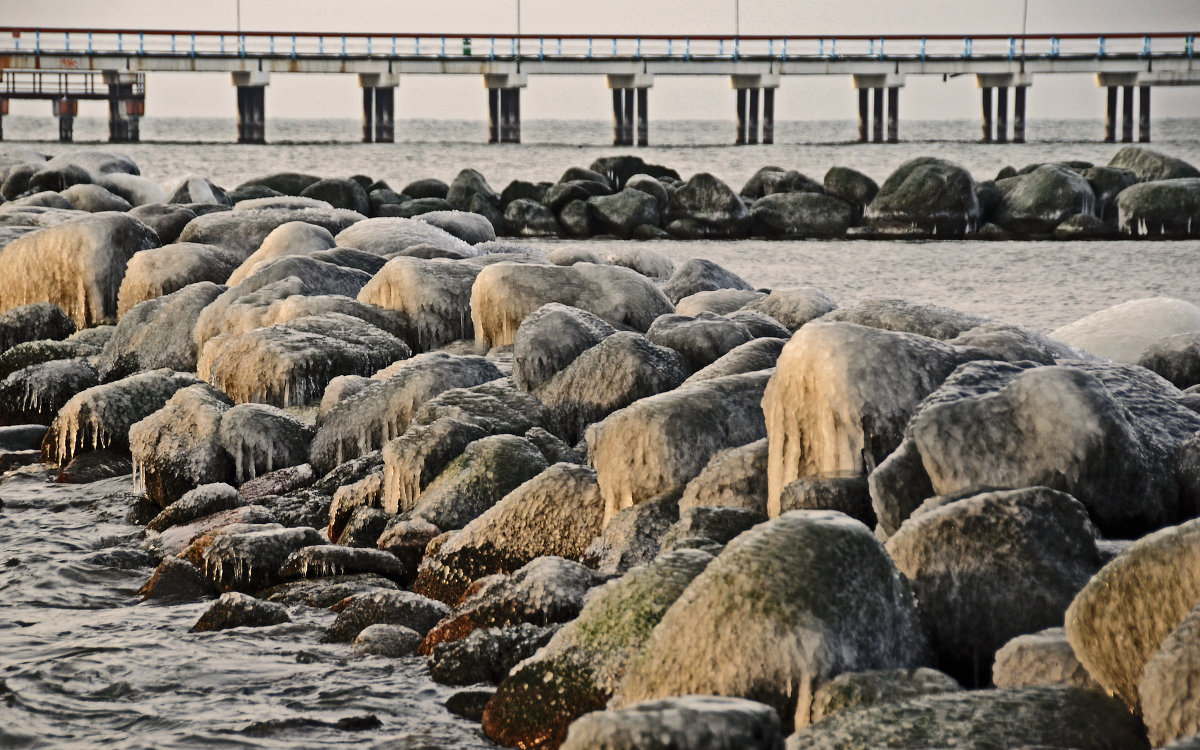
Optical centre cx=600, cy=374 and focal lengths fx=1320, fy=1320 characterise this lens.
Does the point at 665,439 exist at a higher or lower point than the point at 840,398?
lower

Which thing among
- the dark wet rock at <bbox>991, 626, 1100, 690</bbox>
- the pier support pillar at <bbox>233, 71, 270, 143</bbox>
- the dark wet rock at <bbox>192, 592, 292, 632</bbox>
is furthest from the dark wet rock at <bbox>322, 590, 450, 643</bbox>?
the pier support pillar at <bbox>233, 71, 270, 143</bbox>

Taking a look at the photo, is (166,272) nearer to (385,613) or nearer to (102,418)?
(102,418)

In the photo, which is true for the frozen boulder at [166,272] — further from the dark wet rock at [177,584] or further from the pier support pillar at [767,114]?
the pier support pillar at [767,114]

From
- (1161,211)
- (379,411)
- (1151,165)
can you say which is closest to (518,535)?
(379,411)

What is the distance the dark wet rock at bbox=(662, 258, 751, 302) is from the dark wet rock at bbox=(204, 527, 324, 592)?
18.2 ft

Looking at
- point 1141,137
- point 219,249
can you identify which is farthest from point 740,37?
point 219,249

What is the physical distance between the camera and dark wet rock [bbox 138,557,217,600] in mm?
→ 5871

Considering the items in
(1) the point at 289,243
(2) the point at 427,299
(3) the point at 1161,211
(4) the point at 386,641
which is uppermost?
(3) the point at 1161,211

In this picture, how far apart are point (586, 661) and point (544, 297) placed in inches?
182

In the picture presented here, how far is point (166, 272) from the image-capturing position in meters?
10.8

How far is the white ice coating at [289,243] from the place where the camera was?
10.7 metres

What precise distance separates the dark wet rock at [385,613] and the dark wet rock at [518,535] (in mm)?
320

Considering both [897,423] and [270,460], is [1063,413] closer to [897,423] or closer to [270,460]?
[897,423]

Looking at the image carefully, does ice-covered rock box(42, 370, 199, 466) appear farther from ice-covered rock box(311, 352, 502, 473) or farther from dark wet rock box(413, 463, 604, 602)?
dark wet rock box(413, 463, 604, 602)
